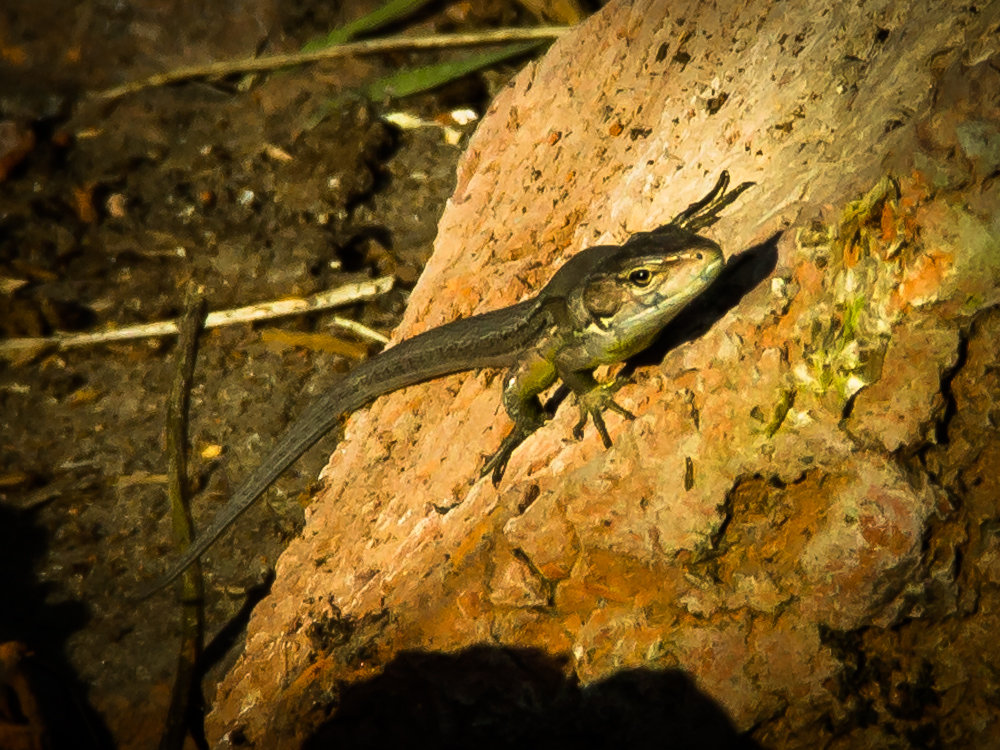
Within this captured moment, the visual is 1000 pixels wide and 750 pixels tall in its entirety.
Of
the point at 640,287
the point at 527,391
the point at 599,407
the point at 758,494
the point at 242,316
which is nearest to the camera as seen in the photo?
the point at 758,494

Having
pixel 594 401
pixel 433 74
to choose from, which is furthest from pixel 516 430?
pixel 433 74

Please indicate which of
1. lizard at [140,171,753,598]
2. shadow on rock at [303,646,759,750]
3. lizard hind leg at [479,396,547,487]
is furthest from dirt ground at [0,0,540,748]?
lizard hind leg at [479,396,547,487]

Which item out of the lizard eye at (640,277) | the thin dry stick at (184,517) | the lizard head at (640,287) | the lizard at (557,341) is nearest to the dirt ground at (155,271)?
the thin dry stick at (184,517)

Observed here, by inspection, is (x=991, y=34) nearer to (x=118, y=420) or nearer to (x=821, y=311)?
(x=821, y=311)

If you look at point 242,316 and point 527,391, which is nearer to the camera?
point 527,391

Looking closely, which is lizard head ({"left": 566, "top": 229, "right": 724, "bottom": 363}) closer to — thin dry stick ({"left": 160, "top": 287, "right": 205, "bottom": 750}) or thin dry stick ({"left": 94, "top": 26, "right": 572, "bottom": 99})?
thin dry stick ({"left": 160, "top": 287, "right": 205, "bottom": 750})

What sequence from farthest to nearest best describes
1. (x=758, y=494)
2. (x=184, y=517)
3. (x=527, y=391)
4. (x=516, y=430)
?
1. (x=184, y=517)
2. (x=527, y=391)
3. (x=516, y=430)
4. (x=758, y=494)

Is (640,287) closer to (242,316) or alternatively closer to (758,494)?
(758,494)

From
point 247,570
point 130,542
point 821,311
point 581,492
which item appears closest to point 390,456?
point 247,570
